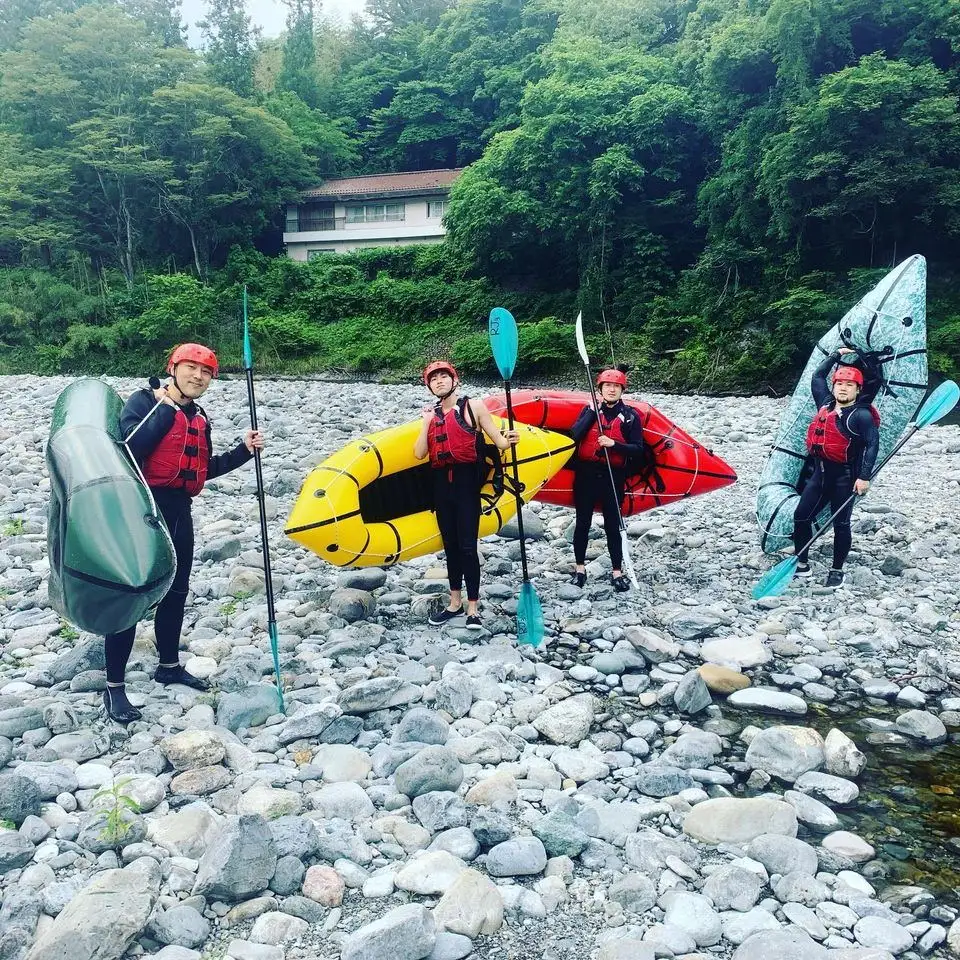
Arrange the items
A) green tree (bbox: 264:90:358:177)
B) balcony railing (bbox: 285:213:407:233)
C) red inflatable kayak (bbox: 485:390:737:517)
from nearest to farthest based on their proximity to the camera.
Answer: red inflatable kayak (bbox: 485:390:737:517)
balcony railing (bbox: 285:213:407:233)
green tree (bbox: 264:90:358:177)

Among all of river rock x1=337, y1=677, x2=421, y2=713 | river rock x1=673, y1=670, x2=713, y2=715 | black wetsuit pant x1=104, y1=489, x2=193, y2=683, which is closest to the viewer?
black wetsuit pant x1=104, y1=489, x2=193, y2=683

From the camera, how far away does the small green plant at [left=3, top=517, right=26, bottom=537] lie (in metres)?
6.17

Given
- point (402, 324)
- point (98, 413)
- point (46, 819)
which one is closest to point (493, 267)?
point (402, 324)

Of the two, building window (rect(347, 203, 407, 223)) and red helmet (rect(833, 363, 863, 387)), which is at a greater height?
building window (rect(347, 203, 407, 223))

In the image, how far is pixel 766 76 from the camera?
17.9 metres

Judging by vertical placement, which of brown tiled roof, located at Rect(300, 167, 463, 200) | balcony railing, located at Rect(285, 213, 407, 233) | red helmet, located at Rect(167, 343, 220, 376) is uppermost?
brown tiled roof, located at Rect(300, 167, 463, 200)

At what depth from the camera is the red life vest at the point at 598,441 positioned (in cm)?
495

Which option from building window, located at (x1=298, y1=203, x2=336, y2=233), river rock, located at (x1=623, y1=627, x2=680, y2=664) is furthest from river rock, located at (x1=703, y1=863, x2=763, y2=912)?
building window, located at (x1=298, y1=203, x2=336, y2=233)

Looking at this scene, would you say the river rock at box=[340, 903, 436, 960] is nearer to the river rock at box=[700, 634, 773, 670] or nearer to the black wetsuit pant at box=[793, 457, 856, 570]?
the river rock at box=[700, 634, 773, 670]

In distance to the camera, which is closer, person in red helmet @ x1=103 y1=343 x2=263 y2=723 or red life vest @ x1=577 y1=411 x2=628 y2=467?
person in red helmet @ x1=103 y1=343 x2=263 y2=723

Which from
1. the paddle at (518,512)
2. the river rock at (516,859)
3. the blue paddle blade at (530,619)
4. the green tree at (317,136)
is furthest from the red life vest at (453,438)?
the green tree at (317,136)

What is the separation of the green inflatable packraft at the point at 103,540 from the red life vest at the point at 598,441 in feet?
8.91

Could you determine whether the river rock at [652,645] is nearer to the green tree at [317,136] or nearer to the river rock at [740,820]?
the river rock at [740,820]

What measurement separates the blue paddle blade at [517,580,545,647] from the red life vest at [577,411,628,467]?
1.03 meters
